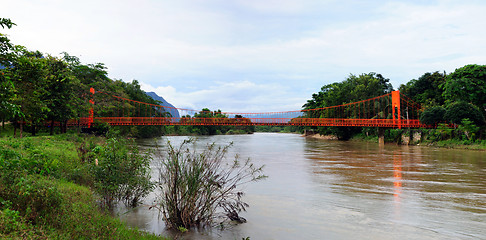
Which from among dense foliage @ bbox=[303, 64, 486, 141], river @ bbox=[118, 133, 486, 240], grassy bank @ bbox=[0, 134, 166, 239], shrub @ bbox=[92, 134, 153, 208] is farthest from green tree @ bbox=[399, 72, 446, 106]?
grassy bank @ bbox=[0, 134, 166, 239]

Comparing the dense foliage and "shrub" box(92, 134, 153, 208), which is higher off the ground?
the dense foliage

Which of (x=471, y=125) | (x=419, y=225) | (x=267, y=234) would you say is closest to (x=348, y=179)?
(x=419, y=225)

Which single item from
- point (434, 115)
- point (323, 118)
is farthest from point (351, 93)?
point (434, 115)

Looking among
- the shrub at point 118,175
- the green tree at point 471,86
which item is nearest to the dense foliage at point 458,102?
the green tree at point 471,86

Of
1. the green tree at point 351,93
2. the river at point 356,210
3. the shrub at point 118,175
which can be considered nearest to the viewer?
the river at point 356,210

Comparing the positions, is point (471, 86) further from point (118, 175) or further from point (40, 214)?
point (40, 214)

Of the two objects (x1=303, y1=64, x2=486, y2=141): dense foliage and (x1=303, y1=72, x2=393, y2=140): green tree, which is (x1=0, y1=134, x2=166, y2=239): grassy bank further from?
(x1=303, y1=72, x2=393, y2=140): green tree

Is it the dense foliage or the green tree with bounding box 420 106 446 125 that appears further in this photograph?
the green tree with bounding box 420 106 446 125

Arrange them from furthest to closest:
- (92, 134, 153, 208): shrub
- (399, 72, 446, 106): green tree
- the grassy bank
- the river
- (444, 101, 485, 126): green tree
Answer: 1. (399, 72, 446, 106): green tree
2. (444, 101, 485, 126): green tree
3. (92, 134, 153, 208): shrub
4. the river
5. the grassy bank

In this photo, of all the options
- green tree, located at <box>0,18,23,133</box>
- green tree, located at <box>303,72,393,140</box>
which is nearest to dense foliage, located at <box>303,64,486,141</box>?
green tree, located at <box>303,72,393,140</box>

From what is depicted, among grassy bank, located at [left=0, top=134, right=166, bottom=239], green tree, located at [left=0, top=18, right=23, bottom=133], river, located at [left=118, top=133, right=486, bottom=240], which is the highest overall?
green tree, located at [left=0, top=18, right=23, bottom=133]

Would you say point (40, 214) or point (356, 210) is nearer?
point (40, 214)

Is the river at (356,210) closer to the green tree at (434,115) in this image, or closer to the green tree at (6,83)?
the green tree at (6,83)

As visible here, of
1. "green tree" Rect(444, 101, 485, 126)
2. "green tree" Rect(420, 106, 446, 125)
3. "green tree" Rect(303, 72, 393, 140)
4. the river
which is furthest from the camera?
"green tree" Rect(303, 72, 393, 140)
